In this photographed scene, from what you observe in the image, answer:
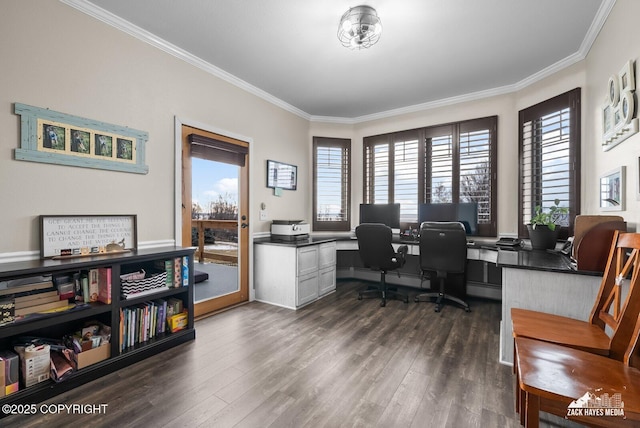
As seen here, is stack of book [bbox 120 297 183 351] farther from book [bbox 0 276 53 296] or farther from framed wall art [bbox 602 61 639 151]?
framed wall art [bbox 602 61 639 151]

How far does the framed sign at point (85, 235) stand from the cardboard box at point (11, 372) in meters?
0.66

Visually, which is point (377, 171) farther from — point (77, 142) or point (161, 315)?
point (77, 142)

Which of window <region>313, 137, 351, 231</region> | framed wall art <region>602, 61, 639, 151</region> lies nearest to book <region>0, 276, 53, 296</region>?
window <region>313, 137, 351, 231</region>

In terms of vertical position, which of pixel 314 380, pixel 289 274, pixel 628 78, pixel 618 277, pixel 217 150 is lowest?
pixel 314 380

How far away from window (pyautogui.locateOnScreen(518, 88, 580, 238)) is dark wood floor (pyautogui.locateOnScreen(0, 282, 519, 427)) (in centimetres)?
144

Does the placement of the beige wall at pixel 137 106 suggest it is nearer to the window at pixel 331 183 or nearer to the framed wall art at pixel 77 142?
the framed wall art at pixel 77 142

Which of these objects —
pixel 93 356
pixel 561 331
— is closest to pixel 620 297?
pixel 561 331

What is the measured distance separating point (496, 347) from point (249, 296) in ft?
8.94

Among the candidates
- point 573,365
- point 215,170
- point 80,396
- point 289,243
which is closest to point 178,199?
point 215,170

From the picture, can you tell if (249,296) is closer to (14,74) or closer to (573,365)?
(14,74)

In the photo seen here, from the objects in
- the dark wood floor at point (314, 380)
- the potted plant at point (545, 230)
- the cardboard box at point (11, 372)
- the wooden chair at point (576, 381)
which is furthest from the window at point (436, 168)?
the cardboard box at point (11, 372)

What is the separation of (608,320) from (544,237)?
147 cm

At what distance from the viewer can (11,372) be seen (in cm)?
163

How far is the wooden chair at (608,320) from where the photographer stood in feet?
4.34
